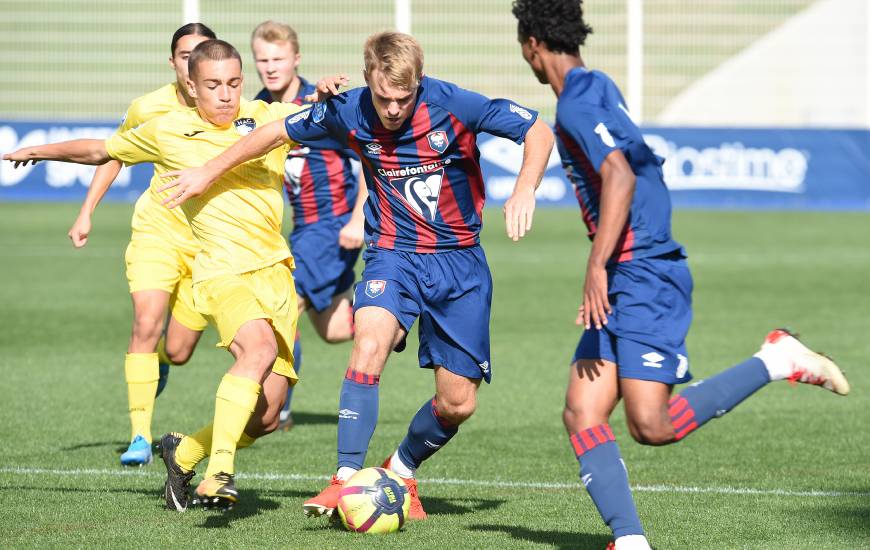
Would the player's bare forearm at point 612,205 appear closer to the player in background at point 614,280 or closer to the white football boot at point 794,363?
the player in background at point 614,280

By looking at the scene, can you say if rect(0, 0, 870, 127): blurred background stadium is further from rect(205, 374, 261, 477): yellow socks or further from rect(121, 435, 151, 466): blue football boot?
rect(205, 374, 261, 477): yellow socks

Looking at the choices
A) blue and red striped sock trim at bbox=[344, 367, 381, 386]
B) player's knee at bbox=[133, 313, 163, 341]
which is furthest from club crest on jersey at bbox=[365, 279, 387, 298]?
player's knee at bbox=[133, 313, 163, 341]

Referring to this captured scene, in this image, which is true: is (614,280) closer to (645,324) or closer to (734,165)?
(645,324)

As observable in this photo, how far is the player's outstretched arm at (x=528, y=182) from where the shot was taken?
520 cm

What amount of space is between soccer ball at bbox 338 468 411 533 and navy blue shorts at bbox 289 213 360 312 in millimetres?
3231

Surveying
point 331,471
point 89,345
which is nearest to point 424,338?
point 331,471

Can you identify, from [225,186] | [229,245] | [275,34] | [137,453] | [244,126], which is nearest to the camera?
[229,245]

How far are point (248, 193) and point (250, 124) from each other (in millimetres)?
364

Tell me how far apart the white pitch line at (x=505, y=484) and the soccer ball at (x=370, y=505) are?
1071 millimetres

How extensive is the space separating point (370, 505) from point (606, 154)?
1.70 m

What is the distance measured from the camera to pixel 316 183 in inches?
350

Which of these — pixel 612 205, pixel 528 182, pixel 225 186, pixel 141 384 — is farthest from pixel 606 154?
pixel 141 384

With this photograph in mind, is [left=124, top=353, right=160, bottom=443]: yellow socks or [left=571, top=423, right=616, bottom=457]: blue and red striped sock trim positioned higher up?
[left=571, top=423, right=616, bottom=457]: blue and red striped sock trim

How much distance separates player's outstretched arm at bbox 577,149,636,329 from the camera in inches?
193
